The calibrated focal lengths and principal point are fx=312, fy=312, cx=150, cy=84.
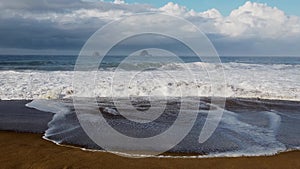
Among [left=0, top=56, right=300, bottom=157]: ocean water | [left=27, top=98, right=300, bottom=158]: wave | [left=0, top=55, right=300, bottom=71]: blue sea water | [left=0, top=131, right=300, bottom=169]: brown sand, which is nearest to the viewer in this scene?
[left=0, top=131, right=300, bottom=169]: brown sand

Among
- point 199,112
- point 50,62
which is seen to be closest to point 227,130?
point 199,112

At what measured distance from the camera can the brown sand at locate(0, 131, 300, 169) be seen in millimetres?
4652

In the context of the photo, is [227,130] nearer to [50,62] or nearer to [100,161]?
[100,161]

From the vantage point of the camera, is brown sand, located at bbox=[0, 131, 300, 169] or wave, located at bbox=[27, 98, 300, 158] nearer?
brown sand, located at bbox=[0, 131, 300, 169]

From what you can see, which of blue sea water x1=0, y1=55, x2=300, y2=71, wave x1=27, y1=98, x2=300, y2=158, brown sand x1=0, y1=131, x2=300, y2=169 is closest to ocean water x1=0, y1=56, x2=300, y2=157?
wave x1=27, y1=98, x2=300, y2=158

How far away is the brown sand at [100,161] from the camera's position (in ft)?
15.3

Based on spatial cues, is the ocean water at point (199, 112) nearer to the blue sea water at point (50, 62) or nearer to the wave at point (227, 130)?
the wave at point (227, 130)

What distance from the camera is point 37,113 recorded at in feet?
28.2

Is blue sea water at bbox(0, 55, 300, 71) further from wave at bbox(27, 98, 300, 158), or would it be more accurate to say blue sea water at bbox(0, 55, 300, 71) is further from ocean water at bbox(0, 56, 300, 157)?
wave at bbox(27, 98, 300, 158)

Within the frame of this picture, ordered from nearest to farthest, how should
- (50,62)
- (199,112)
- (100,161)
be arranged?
(100,161), (199,112), (50,62)

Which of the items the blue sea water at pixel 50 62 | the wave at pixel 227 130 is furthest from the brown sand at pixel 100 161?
the blue sea water at pixel 50 62

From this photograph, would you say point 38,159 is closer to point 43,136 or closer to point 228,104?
point 43,136

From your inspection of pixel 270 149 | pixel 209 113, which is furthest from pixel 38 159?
pixel 209 113

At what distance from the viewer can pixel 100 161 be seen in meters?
4.80
